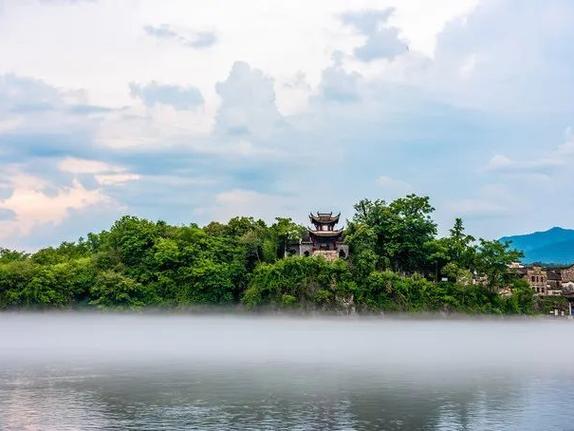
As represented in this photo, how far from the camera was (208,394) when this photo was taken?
74.7ft

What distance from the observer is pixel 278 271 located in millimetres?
55875

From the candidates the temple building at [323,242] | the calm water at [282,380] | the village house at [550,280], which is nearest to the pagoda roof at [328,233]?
the temple building at [323,242]

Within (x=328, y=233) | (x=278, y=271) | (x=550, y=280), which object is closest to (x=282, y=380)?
(x=278, y=271)

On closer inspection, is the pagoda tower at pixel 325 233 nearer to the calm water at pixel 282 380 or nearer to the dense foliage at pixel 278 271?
the dense foliage at pixel 278 271

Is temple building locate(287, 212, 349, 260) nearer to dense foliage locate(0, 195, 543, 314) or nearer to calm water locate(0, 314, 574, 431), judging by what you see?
dense foliage locate(0, 195, 543, 314)

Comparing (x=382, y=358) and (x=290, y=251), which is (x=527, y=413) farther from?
(x=290, y=251)

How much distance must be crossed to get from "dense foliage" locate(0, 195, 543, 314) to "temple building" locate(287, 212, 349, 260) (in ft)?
3.10

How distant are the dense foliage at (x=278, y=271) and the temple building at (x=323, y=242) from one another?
95cm

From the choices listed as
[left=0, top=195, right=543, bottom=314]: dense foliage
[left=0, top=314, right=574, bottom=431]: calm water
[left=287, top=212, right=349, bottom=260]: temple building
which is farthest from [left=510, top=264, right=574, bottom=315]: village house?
[left=0, top=314, right=574, bottom=431]: calm water

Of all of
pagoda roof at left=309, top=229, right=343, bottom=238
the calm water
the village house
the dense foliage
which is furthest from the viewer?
the village house

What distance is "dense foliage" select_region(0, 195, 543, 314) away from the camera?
56875 millimetres

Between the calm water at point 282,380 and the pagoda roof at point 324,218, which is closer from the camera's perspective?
the calm water at point 282,380

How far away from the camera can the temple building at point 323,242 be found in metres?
60.3

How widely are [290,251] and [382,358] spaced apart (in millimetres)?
28239
